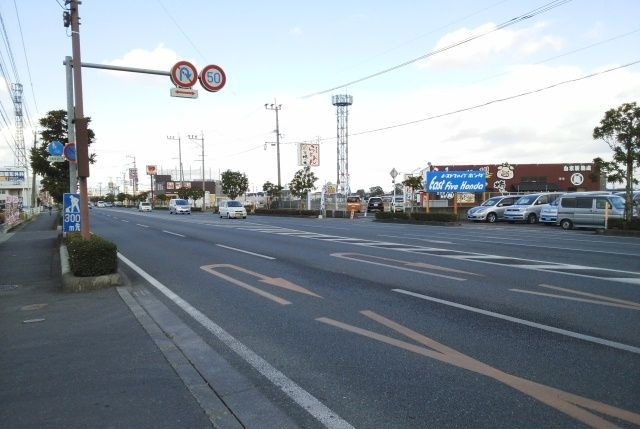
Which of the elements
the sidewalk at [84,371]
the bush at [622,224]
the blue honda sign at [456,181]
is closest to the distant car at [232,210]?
the blue honda sign at [456,181]

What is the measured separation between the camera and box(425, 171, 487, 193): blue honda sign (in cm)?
3259

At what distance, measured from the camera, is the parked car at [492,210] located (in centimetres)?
3134

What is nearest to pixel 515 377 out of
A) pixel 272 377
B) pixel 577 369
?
pixel 577 369

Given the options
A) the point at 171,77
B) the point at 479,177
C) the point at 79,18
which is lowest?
the point at 479,177

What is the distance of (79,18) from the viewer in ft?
35.7

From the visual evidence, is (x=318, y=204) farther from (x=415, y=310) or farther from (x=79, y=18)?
(x=415, y=310)

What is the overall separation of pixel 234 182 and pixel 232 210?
25093 millimetres

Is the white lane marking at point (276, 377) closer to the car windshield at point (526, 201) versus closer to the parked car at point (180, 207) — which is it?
the car windshield at point (526, 201)

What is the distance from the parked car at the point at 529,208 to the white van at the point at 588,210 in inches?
144

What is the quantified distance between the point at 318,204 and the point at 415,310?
142ft

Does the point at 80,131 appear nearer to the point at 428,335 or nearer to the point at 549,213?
the point at 428,335

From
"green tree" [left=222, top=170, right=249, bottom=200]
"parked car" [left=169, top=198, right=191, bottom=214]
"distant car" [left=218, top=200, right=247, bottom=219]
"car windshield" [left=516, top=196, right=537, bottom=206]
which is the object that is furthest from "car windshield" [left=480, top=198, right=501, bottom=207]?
"green tree" [left=222, top=170, right=249, bottom=200]

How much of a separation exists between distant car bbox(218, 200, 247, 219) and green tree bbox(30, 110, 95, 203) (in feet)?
56.7

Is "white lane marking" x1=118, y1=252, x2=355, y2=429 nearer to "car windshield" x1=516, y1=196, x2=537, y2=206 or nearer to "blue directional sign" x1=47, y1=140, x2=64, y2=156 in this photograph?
"blue directional sign" x1=47, y1=140, x2=64, y2=156
